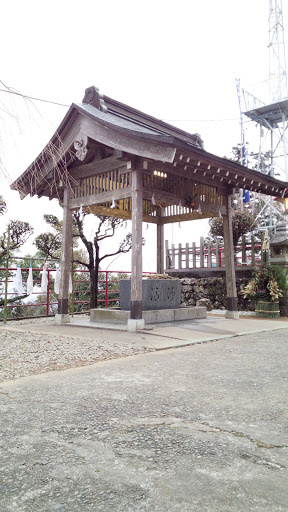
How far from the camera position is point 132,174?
7480mm

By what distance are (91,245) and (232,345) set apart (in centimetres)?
765

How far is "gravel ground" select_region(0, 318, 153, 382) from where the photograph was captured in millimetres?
4102

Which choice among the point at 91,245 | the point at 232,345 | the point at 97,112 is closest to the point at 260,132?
the point at 91,245

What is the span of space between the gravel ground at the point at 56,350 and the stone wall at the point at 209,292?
6.60 meters

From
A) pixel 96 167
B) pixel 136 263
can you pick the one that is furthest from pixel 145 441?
pixel 96 167

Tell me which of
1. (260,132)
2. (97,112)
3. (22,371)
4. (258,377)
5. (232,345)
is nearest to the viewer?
(258,377)

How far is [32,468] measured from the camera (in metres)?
1.72

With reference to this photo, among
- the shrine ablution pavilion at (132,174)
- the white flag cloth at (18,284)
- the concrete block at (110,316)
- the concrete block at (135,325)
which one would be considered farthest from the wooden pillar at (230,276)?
the white flag cloth at (18,284)

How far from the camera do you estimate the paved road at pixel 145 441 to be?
149cm

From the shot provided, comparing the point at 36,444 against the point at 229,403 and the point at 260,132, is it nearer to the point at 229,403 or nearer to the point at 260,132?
the point at 229,403

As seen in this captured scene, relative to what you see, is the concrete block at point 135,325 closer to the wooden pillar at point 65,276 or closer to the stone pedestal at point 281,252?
the wooden pillar at point 65,276

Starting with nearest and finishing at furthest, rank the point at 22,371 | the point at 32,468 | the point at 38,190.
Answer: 1. the point at 32,468
2. the point at 22,371
3. the point at 38,190

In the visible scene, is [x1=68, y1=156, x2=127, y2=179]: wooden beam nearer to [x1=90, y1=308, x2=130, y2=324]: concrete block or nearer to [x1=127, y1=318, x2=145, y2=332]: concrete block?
[x1=90, y1=308, x2=130, y2=324]: concrete block

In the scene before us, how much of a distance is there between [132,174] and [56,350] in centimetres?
403
